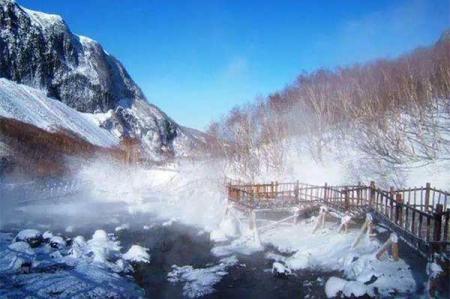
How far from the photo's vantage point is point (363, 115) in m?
39.6

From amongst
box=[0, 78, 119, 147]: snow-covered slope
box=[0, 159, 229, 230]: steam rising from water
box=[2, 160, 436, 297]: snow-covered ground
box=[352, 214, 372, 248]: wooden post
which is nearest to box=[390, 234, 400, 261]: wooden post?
box=[2, 160, 436, 297]: snow-covered ground

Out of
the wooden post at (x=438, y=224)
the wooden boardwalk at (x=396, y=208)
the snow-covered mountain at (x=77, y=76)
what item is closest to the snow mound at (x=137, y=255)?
the wooden boardwalk at (x=396, y=208)

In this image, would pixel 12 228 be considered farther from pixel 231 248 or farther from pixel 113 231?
pixel 231 248

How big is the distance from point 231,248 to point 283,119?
37005 millimetres

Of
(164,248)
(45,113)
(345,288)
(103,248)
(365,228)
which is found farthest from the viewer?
(45,113)

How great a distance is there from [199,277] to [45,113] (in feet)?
212

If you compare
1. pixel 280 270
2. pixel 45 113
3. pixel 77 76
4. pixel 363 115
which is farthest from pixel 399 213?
pixel 77 76

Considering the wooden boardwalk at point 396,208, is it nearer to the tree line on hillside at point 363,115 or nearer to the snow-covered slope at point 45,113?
the tree line on hillside at point 363,115

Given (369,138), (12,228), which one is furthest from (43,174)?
(369,138)

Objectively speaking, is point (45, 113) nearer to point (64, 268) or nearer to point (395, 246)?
point (64, 268)

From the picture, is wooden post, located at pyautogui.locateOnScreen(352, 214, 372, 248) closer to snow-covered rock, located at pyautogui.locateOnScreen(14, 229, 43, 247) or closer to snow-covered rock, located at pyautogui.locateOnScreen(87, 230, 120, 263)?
snow-covered rock, located at pyautogui.locateOnScreen(87, 230, 120, 263)

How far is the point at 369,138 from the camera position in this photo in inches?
1473

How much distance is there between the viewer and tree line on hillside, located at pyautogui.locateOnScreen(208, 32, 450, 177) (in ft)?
114

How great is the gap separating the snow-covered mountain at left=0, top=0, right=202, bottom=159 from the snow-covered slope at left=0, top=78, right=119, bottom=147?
1443mm
